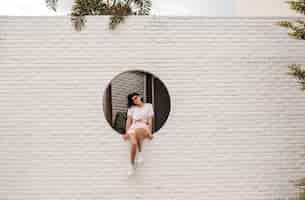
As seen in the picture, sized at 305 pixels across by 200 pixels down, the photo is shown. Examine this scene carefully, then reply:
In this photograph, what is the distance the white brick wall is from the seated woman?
0.11m

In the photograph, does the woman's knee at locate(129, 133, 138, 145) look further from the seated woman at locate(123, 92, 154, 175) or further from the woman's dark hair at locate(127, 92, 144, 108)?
the woman's dark hair at locate(127, 92, 144, 108)

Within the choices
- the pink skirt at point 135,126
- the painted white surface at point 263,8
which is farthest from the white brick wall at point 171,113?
the painted white surface at point 263,8

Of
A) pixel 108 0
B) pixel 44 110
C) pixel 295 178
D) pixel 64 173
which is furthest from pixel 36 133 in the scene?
pixel 295 178

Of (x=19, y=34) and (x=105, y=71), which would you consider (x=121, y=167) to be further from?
(x=19, y=34)

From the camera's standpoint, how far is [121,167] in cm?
475

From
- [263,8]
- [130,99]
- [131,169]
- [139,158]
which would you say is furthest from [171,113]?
[263,8]

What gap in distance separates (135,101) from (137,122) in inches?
9.9

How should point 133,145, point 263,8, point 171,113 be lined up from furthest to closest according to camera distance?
point 263,8 → point 171,113 → point 133,145

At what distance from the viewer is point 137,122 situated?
472 centimetres

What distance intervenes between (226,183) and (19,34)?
3069 millimetres

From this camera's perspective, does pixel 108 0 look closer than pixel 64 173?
No

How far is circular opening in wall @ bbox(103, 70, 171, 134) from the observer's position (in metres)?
4.73

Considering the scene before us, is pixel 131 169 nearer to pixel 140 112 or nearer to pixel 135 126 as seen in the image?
pixel 135 126

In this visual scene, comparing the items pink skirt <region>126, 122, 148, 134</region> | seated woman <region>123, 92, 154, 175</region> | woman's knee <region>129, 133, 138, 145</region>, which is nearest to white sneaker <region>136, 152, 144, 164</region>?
seated woman <region>123, 92, 154, 175</region>
